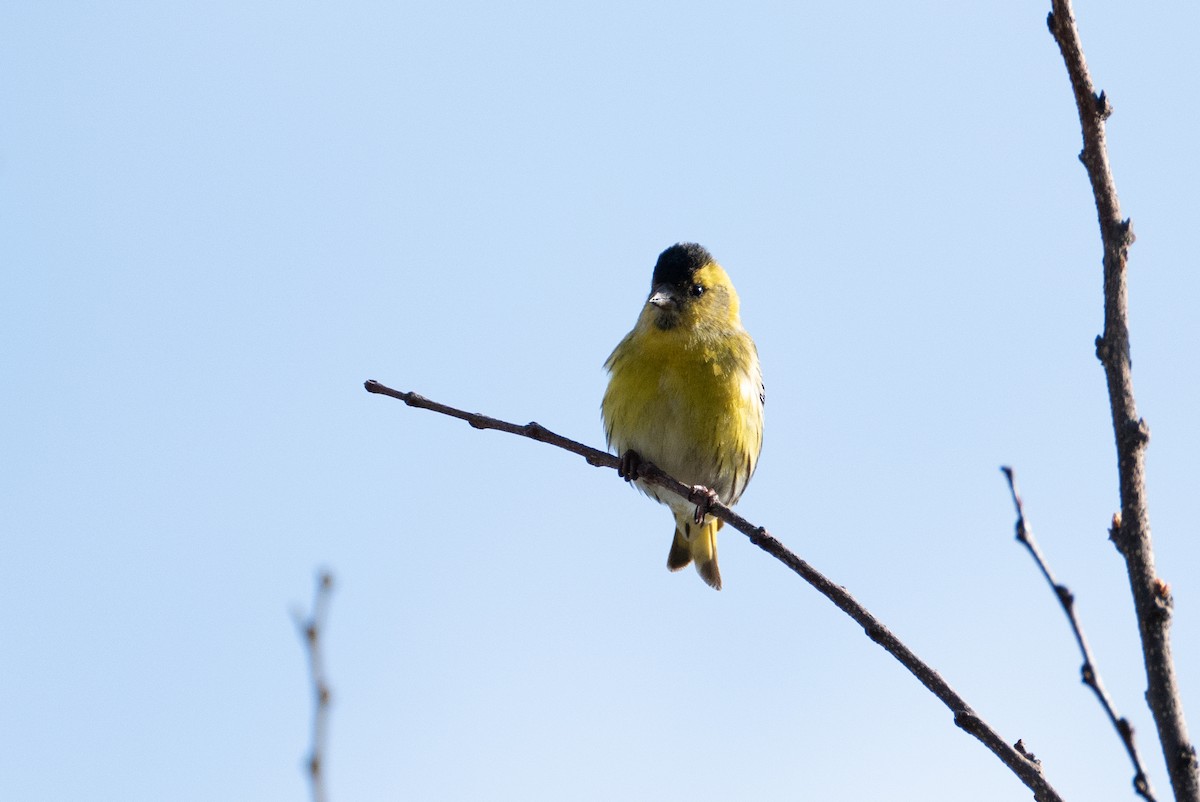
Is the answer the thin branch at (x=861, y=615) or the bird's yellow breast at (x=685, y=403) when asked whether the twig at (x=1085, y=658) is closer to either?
the thin branch at (x=861, y=615)

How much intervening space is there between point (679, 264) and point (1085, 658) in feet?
18.1

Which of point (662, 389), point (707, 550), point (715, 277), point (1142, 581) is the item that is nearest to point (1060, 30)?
point (1142, 581)

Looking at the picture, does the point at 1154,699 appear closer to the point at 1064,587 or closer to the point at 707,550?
the point at 1064,587

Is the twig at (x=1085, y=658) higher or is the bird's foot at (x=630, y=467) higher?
the bird's foot at (x=630, y=467)

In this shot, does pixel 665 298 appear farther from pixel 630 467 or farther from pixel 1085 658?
pixel 1085 658

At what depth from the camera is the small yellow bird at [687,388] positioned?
22.0 feet

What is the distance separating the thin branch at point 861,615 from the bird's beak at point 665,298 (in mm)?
2997

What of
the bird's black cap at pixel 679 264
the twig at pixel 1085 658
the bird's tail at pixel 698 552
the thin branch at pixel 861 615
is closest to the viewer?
the twig at pixel 1085 658

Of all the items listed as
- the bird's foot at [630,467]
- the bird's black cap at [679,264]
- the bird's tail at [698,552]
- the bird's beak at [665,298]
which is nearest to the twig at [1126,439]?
the bird's foot at [630,467]

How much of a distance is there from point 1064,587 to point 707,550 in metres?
6.10

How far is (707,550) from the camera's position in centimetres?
813

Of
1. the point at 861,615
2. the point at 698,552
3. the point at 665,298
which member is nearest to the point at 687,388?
the point at 665,298

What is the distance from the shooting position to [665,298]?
7008 millimetres

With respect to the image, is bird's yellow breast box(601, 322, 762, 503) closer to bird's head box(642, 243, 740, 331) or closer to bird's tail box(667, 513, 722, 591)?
bird's head box(642, 243, 740, 331)
